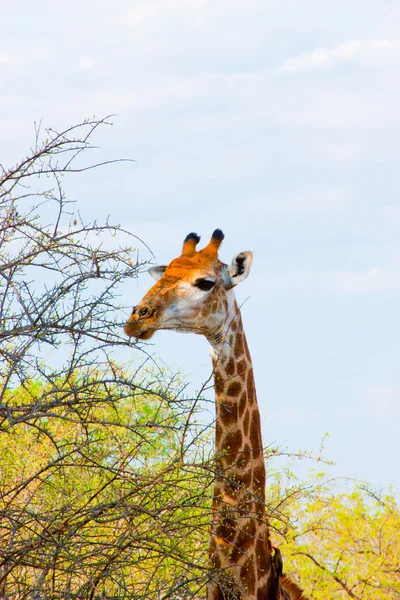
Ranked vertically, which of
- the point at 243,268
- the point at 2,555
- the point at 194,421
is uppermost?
the point at 243,268

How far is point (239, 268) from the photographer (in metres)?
6.94

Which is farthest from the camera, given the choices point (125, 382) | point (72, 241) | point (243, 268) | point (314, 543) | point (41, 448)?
point (41, 448)

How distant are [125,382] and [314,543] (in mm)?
6225

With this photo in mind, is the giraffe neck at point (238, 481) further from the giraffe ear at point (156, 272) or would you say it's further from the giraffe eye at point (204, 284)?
the giraffe ear at point (156, 272)

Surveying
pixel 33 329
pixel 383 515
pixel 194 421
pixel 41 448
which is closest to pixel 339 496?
pixel 383 515

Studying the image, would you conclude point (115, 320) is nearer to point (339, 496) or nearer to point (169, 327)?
point (169, 327)

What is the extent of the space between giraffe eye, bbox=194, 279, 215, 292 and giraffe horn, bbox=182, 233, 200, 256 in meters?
0.79

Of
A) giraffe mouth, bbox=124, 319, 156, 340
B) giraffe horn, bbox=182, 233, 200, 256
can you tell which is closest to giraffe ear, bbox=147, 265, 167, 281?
giraffe horn, bbox=182, 233, 200, 256

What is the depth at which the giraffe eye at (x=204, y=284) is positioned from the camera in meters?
6.67

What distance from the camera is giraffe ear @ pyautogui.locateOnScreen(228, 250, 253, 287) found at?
6910 mm

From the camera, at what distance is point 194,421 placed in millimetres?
4617

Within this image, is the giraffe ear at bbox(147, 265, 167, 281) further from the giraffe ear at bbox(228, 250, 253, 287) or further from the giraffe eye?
the giraffe eye

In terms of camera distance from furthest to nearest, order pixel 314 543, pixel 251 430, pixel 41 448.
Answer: pixel 41 448 < pixel 314 543 < pixel 251 430

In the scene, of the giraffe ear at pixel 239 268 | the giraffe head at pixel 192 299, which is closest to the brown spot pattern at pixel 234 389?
the giraffe head at pixel 192 299
